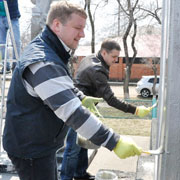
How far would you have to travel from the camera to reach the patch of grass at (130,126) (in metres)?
6.82

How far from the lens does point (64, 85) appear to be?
181 cm

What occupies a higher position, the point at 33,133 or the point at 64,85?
the point at 64,85

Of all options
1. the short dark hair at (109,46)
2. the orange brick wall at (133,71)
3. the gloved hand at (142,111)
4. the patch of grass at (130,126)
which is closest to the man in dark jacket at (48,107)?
the short dark hair at (109,46)

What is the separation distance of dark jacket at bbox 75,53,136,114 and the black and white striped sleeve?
1424 mm

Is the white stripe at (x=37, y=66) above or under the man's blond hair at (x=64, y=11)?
under

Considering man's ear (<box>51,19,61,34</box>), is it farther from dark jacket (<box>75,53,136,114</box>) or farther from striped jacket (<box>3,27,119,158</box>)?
dark jacket (<box>75,53,136,114</box>)

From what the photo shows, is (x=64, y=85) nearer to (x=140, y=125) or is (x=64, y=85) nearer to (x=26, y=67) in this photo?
(x=26, y=67)

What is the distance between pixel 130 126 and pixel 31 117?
6.02m

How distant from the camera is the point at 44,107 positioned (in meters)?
1.97

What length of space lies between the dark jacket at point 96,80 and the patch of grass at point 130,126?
3.37 meters

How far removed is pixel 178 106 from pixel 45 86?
926mm

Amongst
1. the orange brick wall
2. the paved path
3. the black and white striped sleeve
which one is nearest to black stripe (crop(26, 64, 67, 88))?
the black and white striped sleeve

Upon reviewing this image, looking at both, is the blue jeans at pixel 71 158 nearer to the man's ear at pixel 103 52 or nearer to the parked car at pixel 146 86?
the man's ear at pixel 103 52

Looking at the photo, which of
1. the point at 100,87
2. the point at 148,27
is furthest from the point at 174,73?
the point at 148,27
